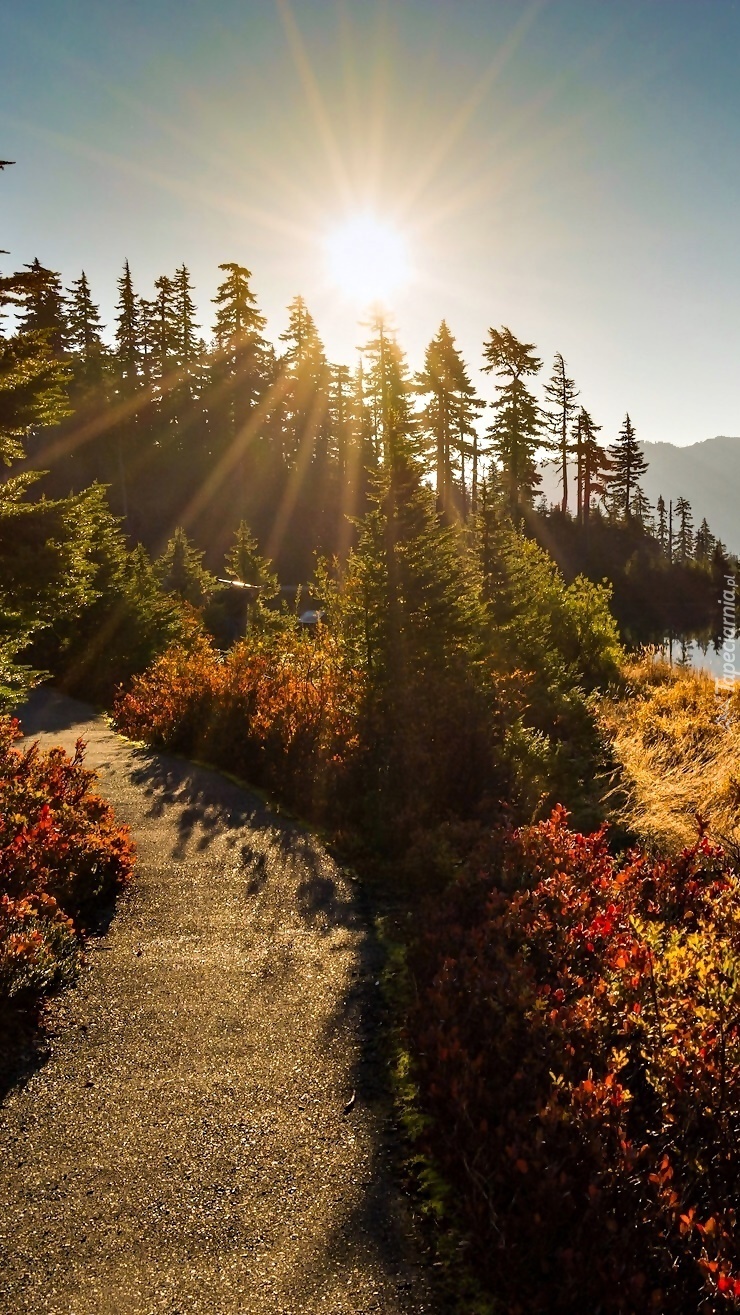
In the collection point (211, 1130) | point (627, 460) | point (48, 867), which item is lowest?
point (211, 1130)

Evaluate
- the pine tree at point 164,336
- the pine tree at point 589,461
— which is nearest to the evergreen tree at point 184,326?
the pine tree at point 164,336

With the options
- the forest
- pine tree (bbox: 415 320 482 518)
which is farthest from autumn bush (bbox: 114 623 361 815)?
pine tree (bbox: 415 320 482 518)

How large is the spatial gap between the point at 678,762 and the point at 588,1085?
29.7 ft

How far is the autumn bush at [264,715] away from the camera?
10984 millimetres

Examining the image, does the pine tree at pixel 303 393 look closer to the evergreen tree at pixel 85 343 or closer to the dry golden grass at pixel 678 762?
the evergreen tree at pixel 85 343

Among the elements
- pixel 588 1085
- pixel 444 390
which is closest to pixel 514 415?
pixel 444 390

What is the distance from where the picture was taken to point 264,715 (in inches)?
485

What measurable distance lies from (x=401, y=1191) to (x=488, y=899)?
3048 mm

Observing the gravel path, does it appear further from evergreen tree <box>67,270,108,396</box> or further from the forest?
evergreen tree <box>67,270,108,396</box>

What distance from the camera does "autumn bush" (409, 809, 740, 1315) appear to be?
10.6 ft

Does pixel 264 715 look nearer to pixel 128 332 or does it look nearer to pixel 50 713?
pixel 50 713

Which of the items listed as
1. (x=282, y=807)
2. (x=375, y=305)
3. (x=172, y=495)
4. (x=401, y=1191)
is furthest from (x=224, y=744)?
(x=172, y=495)

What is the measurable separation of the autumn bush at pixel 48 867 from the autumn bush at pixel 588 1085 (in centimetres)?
298

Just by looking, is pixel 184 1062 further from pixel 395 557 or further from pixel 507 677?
pixel 507 677
